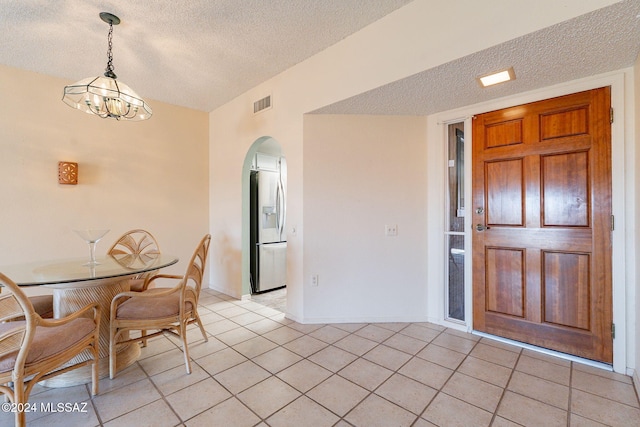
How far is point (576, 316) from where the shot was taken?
2238mm

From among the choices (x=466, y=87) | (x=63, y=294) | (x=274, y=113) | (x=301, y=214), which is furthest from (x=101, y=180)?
(x=466, y=87)

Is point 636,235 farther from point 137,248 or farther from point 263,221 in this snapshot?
point 137,248

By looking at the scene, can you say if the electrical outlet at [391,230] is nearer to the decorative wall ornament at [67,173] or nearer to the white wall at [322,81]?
the white wall at [322,81]

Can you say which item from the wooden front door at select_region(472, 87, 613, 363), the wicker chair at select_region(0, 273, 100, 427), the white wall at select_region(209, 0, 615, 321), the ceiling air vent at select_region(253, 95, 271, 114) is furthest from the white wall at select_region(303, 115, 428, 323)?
the wicker chair at select_region(0, 273, 100, 427)

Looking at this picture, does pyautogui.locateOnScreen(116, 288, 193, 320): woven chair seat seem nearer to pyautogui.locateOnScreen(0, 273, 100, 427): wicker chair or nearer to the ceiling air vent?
pyautogui.locateOnScreen(0, 273, 100, 427): wicker chair

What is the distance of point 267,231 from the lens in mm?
4254

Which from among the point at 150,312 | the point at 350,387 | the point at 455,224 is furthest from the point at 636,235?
the point at 150,312

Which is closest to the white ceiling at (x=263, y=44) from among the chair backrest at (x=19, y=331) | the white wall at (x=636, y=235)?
the white wall at (x=636, y=235)

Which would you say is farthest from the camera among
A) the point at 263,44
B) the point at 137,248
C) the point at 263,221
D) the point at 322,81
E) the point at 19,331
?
the point at 263,221

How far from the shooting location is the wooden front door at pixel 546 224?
214 centimetres

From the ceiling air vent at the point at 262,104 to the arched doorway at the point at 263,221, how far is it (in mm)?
453

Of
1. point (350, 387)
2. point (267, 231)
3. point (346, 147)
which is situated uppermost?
point (346, 147)

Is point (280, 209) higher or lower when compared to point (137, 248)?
higher

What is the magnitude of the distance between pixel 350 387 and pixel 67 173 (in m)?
3.74
